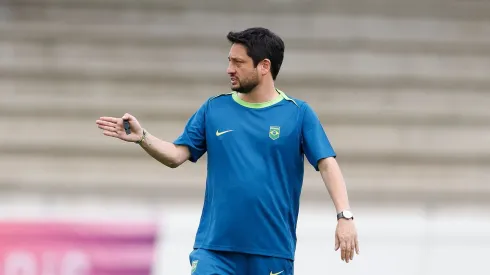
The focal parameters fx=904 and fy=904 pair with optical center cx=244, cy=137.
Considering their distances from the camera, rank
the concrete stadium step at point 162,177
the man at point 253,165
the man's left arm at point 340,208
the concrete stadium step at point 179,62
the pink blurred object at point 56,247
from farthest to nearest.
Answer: the concrete stadium step at point 179,62 < the concrete stadium step at point 162,177 < the pink blurred object at point 56,247 < the man at point 253,165 < the man's left arm at point 340,208

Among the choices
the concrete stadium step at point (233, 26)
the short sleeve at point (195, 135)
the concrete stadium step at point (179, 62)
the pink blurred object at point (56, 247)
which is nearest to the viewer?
the short sleeve at point (195, 135)

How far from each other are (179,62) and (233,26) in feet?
1.87

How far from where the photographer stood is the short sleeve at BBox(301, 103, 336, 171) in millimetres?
3217

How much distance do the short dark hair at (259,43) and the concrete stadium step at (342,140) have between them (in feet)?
14.0

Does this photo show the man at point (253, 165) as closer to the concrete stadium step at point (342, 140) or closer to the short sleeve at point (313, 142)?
the short sleeve at point (313, 142)

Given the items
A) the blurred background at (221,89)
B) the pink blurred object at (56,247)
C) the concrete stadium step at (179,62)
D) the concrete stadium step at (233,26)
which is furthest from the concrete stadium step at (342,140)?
the pink blurred object at (56,247)

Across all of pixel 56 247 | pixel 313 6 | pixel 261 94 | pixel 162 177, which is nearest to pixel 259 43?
pixel 261 94

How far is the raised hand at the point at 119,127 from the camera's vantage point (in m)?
3.07

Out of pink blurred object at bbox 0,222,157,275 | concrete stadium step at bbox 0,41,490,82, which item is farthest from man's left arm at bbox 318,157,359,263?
concrete stadium step at bbox 0,41,490,82

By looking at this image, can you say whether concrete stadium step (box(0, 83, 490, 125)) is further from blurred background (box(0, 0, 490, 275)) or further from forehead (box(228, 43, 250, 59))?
forehead (box(228, 43, 250, 59))

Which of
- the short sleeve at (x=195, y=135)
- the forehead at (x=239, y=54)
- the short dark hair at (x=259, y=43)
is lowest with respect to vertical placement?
the short sleeve at (x=195, y=135)

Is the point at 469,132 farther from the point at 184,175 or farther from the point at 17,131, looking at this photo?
the point at 17,131

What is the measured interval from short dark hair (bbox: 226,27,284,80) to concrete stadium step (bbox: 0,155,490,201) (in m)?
4.17

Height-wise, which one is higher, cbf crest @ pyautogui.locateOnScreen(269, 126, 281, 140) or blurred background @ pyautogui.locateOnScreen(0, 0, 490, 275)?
blurred background @ pyautogui.locateOnScreen(0, 0, 490, 275)
